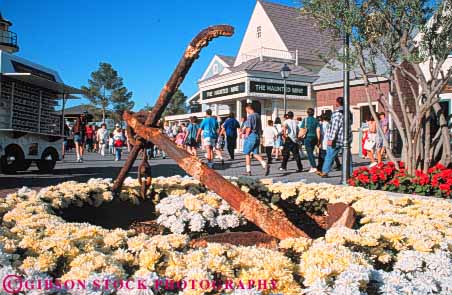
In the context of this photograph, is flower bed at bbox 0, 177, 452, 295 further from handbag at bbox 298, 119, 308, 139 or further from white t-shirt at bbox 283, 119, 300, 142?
white t-shirt at bbox 283, 119, 300, 142

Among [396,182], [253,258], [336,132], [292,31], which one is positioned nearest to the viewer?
[253,258]

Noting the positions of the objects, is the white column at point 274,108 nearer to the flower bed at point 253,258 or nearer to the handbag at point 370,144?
the handbag at point 370,144

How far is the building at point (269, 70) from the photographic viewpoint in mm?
23391

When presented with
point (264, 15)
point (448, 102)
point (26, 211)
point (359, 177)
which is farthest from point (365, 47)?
point (264, 15)

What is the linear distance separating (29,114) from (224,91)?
1333 centimetres

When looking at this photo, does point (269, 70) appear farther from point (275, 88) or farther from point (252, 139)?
point (252, 139)

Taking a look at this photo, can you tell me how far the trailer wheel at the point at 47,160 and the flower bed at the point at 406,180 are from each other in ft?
28.7

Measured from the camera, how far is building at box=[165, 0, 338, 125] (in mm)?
23391

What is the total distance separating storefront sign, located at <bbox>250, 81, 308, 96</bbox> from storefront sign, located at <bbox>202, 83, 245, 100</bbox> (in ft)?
1.98

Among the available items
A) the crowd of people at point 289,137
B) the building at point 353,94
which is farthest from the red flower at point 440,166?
the building at point 353,94

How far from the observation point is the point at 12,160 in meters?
12.5

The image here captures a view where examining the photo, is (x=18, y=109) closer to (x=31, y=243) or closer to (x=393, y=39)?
(x=393, y=39)

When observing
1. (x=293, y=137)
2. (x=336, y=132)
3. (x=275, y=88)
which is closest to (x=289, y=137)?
(x=293, y=137)

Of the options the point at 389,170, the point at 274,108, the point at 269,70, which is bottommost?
the point at 389,170
